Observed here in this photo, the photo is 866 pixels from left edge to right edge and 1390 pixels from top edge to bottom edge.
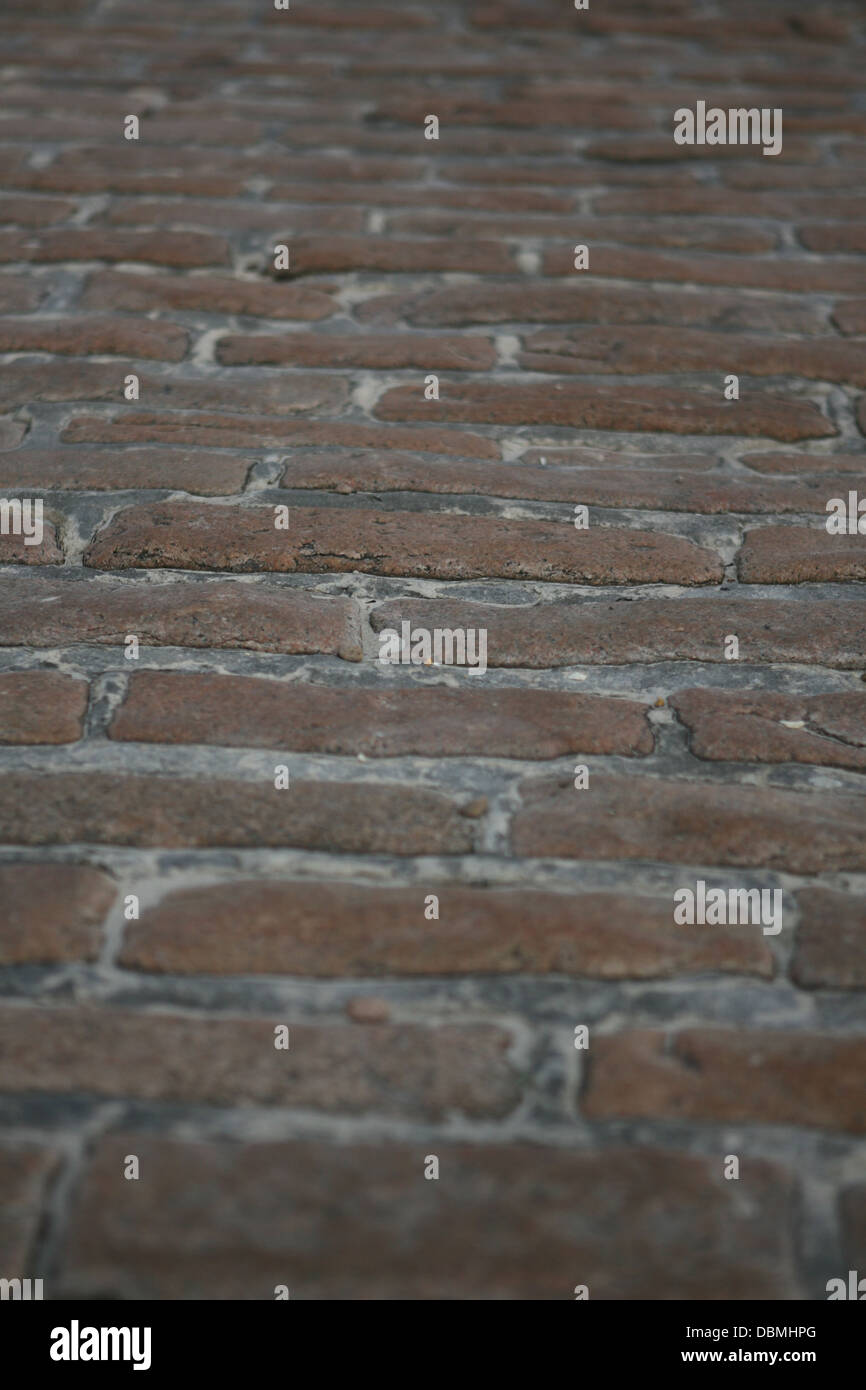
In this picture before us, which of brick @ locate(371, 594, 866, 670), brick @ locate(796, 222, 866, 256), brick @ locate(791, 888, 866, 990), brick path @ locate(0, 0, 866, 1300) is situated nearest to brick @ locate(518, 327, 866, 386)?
brick path @ locate(0, 0, 866, 1300)

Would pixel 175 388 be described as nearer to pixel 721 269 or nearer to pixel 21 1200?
pixel 721 269

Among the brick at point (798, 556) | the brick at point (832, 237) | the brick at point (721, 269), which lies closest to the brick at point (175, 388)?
the brick at point (721, 269)

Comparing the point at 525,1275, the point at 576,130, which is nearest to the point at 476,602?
the point at 525,1275

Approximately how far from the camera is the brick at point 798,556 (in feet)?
4.08

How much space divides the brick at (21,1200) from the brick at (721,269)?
4.43 ft

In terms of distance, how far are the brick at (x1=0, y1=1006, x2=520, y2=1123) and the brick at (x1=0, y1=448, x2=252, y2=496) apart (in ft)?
2.24

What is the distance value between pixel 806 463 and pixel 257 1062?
3.27ft

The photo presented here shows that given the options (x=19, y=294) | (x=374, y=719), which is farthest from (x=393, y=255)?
(x=374, y=719)

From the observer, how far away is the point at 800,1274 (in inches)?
28.8

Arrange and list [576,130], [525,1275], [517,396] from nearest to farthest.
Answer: [525,1275]
[517,396]
[576,130]

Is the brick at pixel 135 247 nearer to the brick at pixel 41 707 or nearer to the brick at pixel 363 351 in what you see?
the brick at pixel 363 351

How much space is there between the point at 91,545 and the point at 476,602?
44 centimetres

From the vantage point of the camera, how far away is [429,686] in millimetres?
1112
